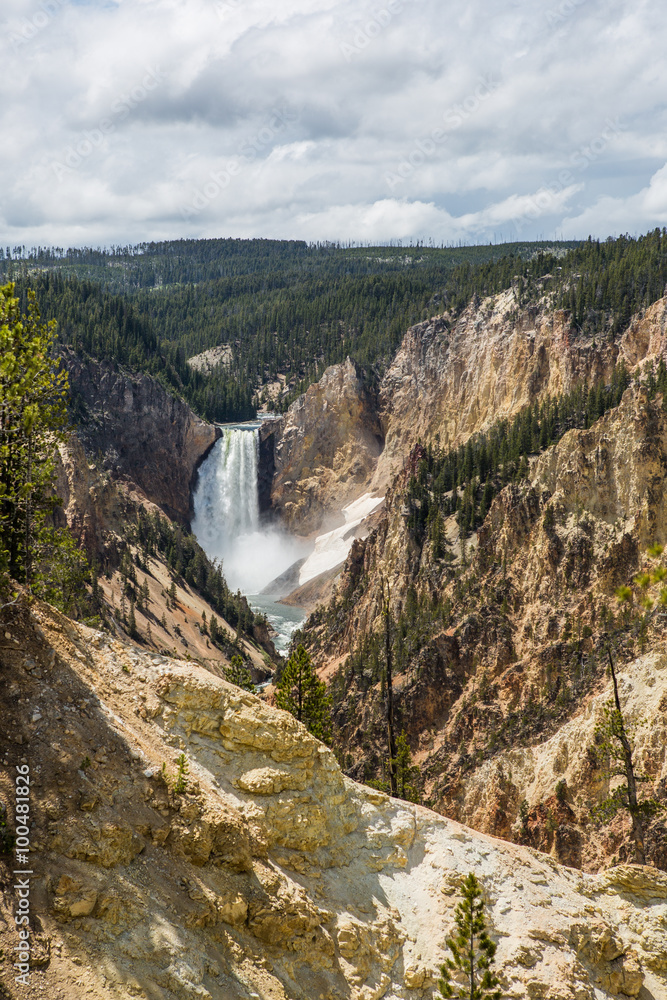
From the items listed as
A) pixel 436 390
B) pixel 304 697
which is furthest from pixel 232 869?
pixel 436 390

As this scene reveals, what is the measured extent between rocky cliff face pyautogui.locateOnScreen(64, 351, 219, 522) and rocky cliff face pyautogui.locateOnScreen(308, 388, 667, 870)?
59.6m

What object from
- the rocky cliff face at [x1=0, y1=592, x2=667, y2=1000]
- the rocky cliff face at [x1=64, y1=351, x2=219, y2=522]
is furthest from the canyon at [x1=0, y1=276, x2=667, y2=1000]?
the rocky cliff face at [x1=64, y1=351, x2=219, y2=522]

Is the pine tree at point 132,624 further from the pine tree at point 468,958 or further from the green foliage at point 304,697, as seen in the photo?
the pine tree at point 468,958

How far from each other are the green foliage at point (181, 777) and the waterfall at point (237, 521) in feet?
301

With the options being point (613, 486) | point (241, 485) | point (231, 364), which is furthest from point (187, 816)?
point (231, 364)

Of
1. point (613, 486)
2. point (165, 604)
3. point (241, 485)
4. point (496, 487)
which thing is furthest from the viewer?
point (241, 485)

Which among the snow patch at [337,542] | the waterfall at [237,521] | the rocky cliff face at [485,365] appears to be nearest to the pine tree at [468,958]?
the rocky cliff face at [485,365]

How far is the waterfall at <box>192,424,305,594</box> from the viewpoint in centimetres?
11194

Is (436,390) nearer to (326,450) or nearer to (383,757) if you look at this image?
(326,450)

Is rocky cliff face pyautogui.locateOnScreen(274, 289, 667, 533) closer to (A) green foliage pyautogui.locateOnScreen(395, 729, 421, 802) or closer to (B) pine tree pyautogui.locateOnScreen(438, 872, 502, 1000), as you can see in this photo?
(A) green foliage pyautogui.locateOnScreen(395, 729, 421, 802)

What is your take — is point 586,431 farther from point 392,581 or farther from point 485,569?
point 392,581

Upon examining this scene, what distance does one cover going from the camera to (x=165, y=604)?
7481 centimetres

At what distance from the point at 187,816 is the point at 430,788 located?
31706 millimetres

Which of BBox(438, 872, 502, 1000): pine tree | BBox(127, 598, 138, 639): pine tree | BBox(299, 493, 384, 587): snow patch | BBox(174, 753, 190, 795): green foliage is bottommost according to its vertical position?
BBox(299, 493, 384, 587): snow patch
